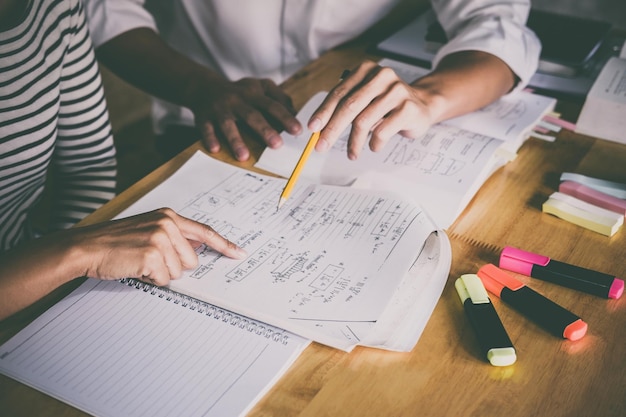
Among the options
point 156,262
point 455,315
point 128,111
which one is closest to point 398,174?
point 455,315

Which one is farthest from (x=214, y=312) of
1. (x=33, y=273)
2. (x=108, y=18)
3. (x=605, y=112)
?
(x=108, y=18)

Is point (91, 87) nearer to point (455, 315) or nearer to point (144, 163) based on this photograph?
point (455, 315)

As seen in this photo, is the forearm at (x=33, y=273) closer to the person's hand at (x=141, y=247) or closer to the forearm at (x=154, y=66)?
the person's hand at (x=141, y=247)

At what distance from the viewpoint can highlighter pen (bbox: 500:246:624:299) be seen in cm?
65

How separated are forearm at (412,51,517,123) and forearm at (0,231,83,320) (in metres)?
0.54

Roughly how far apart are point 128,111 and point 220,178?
1837 mm

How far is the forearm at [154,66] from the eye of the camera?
1.11 metres

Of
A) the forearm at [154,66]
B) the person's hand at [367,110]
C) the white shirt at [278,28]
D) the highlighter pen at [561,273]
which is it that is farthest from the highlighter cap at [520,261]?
the forearm at [154,66]

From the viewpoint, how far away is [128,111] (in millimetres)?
2521

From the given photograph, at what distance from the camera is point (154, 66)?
3.81ft

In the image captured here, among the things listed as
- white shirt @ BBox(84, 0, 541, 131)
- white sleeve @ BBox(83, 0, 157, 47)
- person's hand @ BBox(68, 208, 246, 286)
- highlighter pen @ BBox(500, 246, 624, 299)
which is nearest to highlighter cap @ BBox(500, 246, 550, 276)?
highlighter pen @ BBox(500, 246, 624, 299)

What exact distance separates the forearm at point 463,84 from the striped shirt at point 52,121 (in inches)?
22.2

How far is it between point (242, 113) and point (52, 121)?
0.99 feet

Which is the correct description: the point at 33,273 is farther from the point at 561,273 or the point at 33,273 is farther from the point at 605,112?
the point at 605,112
